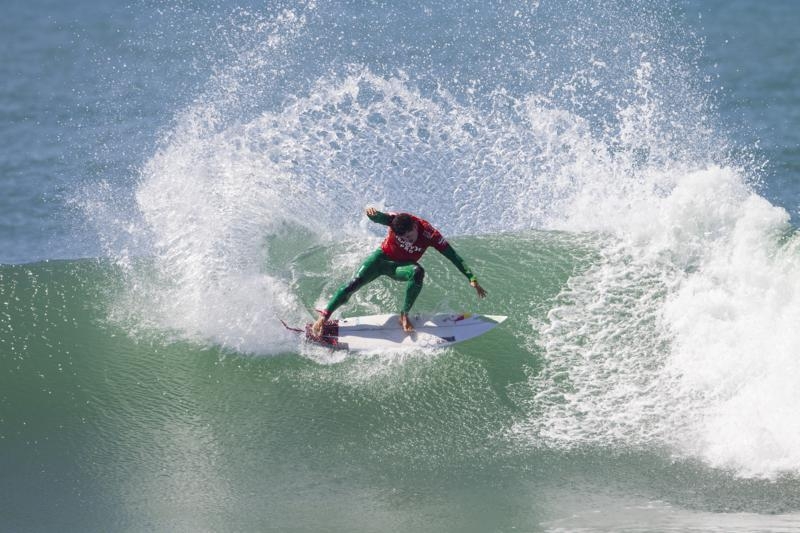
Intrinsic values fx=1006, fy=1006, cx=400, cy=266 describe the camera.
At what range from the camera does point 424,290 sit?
1282 cm

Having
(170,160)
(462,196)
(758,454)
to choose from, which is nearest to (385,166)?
(462,196)

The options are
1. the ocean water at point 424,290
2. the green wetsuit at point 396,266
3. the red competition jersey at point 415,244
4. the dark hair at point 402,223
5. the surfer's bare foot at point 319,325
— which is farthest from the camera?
the surfer's bare foot at point 319,325

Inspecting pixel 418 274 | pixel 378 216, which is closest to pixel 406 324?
pixel 418 274

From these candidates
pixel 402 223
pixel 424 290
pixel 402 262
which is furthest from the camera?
pixel 424 290

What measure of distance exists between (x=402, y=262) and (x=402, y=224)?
572mm

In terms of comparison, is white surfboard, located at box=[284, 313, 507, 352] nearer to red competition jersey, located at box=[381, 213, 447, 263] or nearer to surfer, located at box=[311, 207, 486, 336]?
surfer, located at box=[311, 207, 486, 336]

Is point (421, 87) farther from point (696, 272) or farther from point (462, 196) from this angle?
point (696, 272)

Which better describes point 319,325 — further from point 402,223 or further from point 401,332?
point 402,223

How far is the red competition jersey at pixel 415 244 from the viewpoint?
11.2 metres

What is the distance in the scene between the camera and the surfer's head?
11.1m

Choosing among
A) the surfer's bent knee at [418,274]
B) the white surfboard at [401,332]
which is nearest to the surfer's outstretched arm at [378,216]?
the surfer's bent knee at [418,274]

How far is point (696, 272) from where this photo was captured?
12289mm

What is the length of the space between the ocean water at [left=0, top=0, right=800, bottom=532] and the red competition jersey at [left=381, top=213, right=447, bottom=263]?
1.13 meters

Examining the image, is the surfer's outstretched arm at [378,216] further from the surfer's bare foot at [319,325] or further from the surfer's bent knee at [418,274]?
the surfer's bare foot at [319,325]
